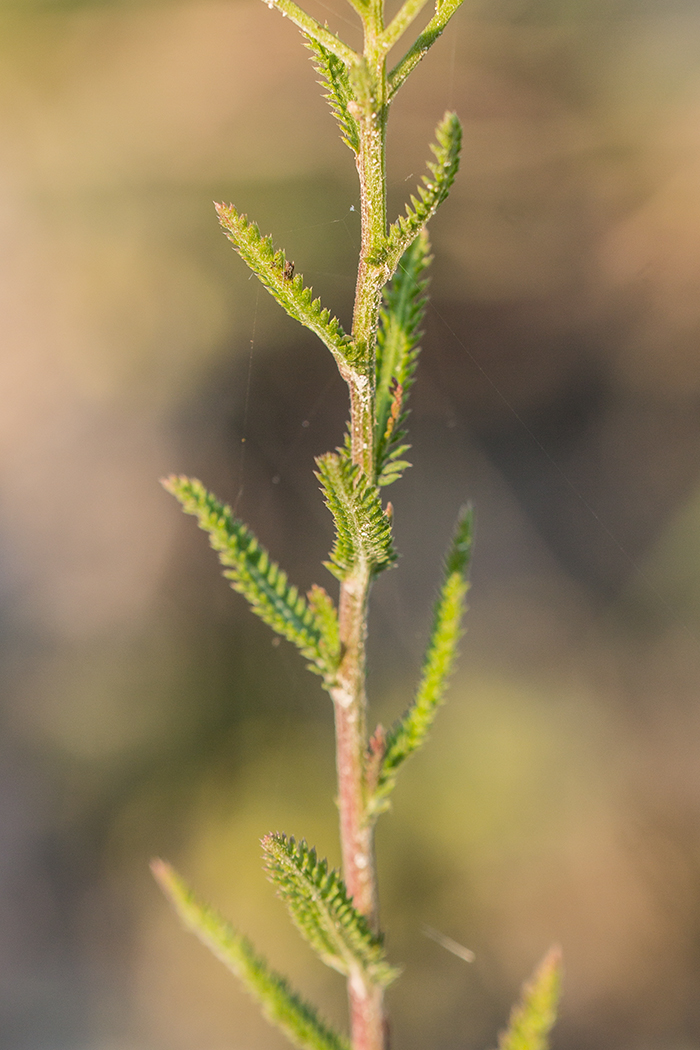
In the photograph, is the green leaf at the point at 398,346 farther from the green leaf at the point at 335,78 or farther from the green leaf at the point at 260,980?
the green leaf at the point at 260,980

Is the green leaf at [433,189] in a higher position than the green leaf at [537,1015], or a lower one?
higher

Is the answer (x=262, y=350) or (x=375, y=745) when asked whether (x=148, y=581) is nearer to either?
(x=262, y=350)

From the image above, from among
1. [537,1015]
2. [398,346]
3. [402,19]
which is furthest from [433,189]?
[537,1015]

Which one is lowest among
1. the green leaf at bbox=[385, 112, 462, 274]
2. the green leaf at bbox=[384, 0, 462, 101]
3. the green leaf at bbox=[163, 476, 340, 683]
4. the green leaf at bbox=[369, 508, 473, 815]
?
the green leaf at bbox=[369, 508, 473, 815]

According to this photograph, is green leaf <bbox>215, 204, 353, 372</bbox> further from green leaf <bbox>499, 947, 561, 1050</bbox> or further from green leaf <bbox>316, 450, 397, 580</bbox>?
green leaf <bbox>499, 947, 561, 1050</bbox>

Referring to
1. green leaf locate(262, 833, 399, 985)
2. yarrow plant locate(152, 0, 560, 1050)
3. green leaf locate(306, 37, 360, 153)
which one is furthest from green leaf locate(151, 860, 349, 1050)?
green leaf locate(306, 37, 360, 153)

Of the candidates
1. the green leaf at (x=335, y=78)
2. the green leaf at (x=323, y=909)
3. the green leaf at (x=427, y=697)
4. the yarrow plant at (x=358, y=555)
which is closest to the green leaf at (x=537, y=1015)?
the yarrow plant at (x=358, y=555)

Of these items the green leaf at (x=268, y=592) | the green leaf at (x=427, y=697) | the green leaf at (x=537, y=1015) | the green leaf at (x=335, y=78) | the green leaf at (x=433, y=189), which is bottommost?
the green leaf at (x=537, y=1015)
